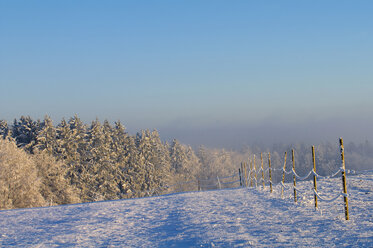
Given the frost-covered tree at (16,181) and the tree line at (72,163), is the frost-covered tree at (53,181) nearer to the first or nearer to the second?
the tree line at (72,163)

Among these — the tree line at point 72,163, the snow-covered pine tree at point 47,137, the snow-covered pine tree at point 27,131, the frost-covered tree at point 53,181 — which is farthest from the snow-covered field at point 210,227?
the snow-covered pine tree at point 27,131

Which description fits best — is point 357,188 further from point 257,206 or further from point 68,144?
point 68,144

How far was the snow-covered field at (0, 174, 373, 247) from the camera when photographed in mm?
8516

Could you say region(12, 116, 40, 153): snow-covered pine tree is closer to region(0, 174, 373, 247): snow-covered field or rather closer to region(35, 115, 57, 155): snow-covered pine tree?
region(35, 115, 57, 155): snow-covered pine tree

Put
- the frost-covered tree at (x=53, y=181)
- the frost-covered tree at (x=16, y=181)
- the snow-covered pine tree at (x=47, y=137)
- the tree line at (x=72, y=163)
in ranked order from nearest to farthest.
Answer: the frost-covered tree at (x=16, y=181) < the tree line at (x=72, y=163) < the frost-covered tree at (x=53, y=181) < the snow-covered pine tree at (x=47, y=137)

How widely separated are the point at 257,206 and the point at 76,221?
7.52 meters

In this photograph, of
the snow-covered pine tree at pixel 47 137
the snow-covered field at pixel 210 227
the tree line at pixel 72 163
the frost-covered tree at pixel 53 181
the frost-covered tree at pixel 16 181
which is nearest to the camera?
the snow-covered field at pixel 210 227

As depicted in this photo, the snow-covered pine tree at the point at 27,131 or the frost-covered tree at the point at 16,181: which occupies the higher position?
the snow-covered pine tree at the point at 27,131

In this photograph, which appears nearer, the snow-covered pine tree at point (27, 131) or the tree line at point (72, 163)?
the tree line at point (72, 163)

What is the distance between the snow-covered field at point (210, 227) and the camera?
852 centimetres

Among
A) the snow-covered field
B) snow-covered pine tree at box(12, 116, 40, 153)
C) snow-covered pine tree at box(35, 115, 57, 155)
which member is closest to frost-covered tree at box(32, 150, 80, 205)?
snow-covered pine tree at box(35, 115, 57, 155)

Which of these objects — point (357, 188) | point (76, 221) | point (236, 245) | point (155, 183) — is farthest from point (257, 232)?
point (155, 183)

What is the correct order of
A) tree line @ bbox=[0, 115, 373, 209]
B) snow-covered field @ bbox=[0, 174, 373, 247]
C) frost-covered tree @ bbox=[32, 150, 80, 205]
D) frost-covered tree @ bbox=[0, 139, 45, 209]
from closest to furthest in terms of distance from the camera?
snow-covered field @ bbox=[0, 174, 373, 247], frost-covered tree @ bbox=[0, 139, 45, 209], tree line @ bbox=[0, 115, 373, 209], frost-covered tree @ bbox=[32, 150, 80, 205]

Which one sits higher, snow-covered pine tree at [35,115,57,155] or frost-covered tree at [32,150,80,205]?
snow-covered pine tree at [35,115,57,155]
